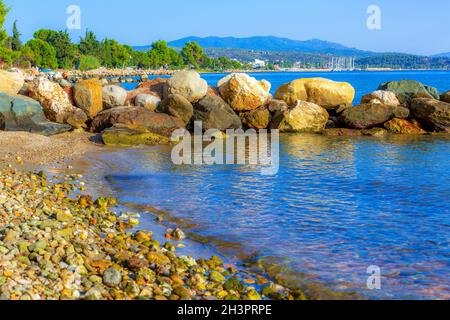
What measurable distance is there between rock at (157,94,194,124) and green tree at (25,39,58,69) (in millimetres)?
96266

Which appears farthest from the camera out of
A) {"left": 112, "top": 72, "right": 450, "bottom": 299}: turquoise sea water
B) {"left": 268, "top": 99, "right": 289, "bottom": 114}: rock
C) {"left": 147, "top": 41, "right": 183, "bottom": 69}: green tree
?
{"left": 147, "top": 41, "right": 183, "bottom": 69}: green tree

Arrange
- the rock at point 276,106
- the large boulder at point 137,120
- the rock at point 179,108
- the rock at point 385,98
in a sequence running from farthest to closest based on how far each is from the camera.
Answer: the rock at point 385,98 < the rock at point 276,106 < the rock at point 179,108 < the large boulder at point 137,120

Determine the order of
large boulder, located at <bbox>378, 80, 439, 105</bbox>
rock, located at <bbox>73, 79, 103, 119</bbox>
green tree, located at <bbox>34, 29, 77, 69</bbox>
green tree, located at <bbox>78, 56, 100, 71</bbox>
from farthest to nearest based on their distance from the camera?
green tree, located at <bbox>78, 56, 100, 71</bbox> < green tree, located at <bbox>34, 29, 77, 69</bbox> < large boulder, located at <bbox>378, 80, 439, 105</bbox> < rock, located at <bbox>73, 79, 103, 119</bbox>

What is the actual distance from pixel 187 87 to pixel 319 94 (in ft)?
24.3

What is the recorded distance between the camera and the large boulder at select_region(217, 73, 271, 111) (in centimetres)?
2770

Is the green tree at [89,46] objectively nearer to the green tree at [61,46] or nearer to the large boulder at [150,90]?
the green tree at [61,46]

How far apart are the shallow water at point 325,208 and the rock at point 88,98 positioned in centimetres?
598

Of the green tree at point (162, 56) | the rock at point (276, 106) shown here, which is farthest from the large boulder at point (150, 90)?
the green tree at point (162, 56)

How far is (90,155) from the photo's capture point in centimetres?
1947

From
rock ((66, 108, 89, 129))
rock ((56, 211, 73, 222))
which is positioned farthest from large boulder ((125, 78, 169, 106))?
rock ((56, 211, 73, 222))

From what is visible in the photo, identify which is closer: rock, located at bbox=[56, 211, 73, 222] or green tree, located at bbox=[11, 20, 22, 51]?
rock, located at bbox=[56, 211, 73, 222]

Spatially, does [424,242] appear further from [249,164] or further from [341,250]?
[249,164]

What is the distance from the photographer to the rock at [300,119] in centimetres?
2759

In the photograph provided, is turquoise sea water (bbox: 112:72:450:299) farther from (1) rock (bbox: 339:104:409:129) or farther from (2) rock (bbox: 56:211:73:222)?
(1) rock (bbox: 339:104:409:129)
